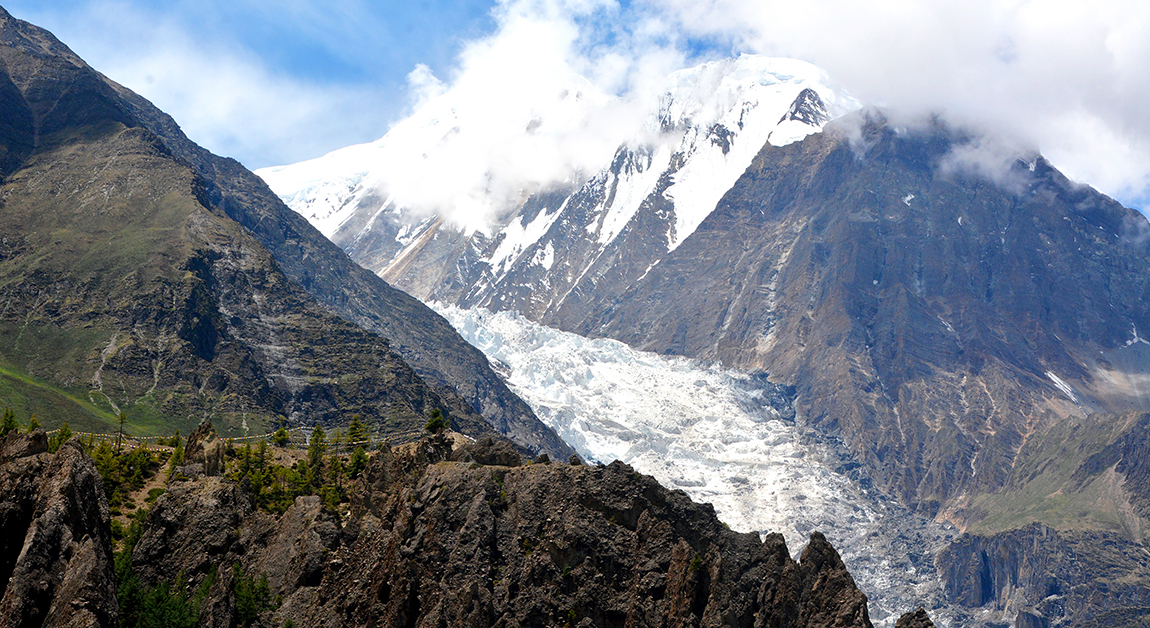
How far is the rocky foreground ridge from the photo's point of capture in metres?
97.8

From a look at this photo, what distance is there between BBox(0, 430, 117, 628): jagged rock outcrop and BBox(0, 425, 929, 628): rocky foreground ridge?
1.67ft

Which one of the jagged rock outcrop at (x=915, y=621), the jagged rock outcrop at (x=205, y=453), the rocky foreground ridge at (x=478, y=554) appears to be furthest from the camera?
the jagged rock outcrop at (x=205, y=453)

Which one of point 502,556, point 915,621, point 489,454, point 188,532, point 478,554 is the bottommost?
point 188,532

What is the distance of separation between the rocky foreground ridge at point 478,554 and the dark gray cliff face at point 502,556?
0.43ft

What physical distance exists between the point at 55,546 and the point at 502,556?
36.8m

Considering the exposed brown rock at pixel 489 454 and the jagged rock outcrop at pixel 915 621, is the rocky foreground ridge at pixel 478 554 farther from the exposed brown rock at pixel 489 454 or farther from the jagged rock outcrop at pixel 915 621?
the exposed brown rock at pixel 489 454

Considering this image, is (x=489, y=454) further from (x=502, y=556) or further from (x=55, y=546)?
(x=55, y=546)

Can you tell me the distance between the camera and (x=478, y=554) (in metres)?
102

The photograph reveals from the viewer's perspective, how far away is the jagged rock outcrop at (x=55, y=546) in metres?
77.3

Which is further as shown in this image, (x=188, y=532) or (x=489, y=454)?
(x=489, y=454)

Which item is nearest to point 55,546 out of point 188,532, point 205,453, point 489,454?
point 188,532

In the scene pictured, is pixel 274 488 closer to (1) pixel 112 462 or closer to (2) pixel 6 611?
(1) pixel 112 462

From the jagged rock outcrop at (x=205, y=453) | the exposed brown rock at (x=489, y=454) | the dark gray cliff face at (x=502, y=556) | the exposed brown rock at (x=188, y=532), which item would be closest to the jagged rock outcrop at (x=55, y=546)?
the dark gray cliff face at (x=502, y=556)

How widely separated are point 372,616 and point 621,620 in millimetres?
20582
